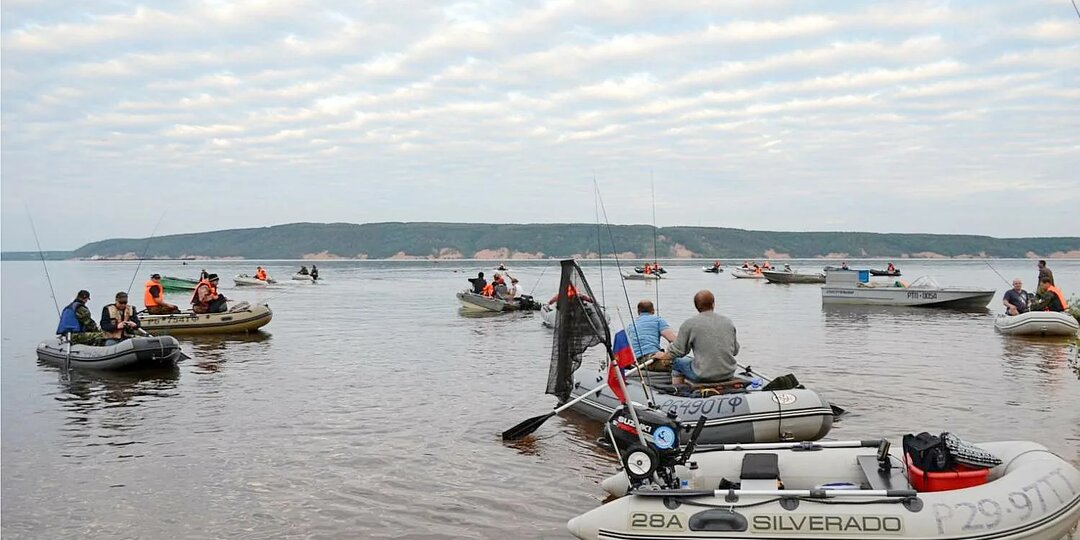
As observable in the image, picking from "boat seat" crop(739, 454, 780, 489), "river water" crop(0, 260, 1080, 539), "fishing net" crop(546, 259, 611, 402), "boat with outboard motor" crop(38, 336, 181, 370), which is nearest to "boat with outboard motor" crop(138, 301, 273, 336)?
"river water" crop(0, 260, 1080, 539)

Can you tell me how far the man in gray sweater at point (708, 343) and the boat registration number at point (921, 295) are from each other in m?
25.1

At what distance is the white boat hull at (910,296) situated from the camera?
31369 millimetres

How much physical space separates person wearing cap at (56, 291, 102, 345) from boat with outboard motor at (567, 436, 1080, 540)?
529 inches

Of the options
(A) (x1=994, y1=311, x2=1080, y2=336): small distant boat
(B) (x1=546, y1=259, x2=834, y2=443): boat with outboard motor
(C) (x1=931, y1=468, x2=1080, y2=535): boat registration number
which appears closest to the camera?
(C) (x1=931, y1=468, x2=1080, y2=535): boat registration number

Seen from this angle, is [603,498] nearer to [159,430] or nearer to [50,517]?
[50,517]

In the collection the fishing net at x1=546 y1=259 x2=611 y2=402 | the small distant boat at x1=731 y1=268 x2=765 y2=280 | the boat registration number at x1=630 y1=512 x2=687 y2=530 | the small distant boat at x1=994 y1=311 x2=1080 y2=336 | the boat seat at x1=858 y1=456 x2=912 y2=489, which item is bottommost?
the small distant boat at x1=731 y1=268 x2=765 y2=280

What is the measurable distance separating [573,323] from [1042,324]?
687 inches

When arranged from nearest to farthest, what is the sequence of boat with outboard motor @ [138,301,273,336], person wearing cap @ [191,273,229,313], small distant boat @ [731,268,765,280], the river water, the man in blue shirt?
the river water, the man in blue shirt, boat with outboard motor @ [138,301,273,336], person wearing cap @ [191,273,229,313], small distant boat @ [731,268,765,280]

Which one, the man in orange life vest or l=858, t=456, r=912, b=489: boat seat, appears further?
the man in orange life vest

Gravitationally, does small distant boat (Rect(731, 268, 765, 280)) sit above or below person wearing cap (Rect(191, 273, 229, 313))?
below

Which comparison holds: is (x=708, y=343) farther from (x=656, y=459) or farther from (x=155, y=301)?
(x=155, y=301)

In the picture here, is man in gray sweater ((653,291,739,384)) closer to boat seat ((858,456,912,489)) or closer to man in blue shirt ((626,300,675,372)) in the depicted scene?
man in blue shirt ((626,300,675,372))

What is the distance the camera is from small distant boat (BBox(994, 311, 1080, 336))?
20016 millimetres

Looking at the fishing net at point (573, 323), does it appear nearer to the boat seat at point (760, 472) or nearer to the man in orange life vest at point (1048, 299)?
the boat seat at point (760, 472)
